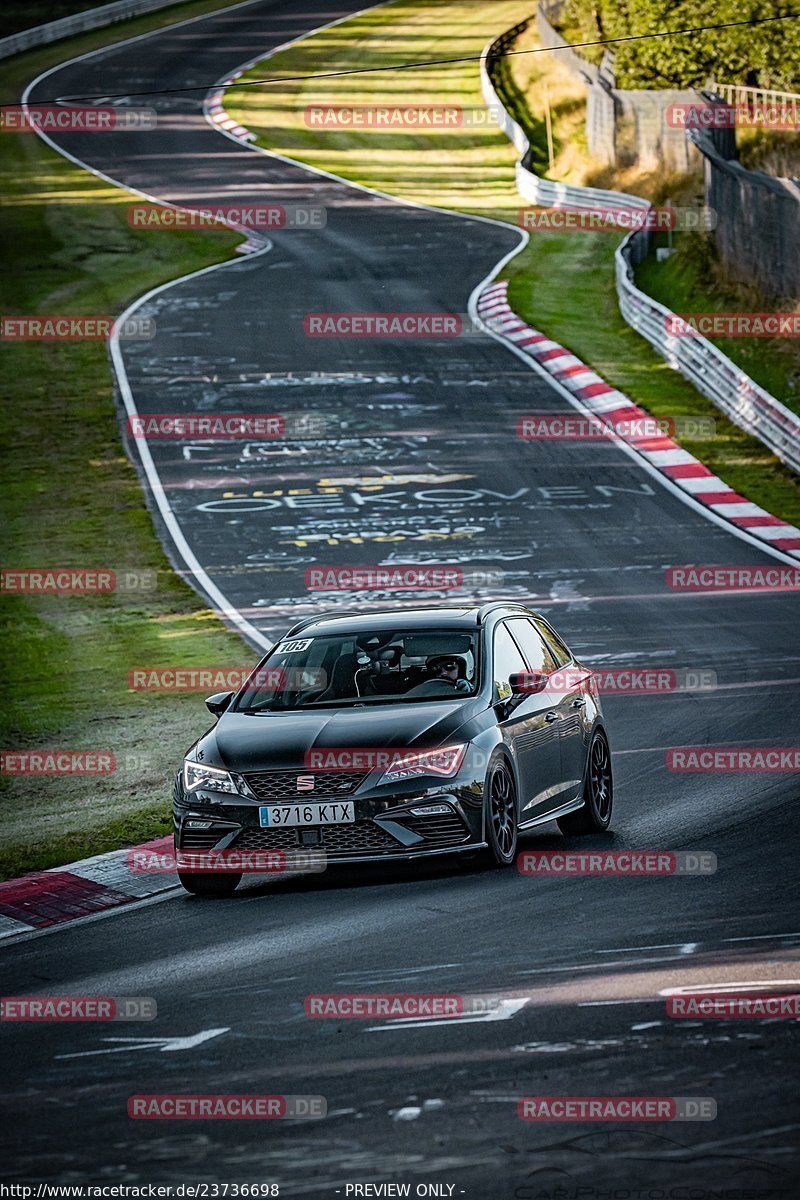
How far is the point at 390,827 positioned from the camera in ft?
34.1

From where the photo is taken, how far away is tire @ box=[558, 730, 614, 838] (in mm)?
12164

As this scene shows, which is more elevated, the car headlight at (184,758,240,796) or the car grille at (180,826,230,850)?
the car headlight at (184,758,240,796)

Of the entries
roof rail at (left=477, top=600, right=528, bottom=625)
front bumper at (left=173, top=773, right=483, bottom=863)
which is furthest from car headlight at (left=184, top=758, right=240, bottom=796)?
roof rail at (left=477, top=600, right=528, bottom=625)

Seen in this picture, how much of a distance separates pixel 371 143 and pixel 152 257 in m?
16.7

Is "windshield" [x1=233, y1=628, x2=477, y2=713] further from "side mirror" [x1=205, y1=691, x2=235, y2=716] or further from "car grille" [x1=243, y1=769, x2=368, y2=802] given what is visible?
"car grille" [x1=243, y1=769, x2=368, y2=802]

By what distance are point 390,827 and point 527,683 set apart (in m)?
1.64

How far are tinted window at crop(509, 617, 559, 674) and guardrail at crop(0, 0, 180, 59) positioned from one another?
228 feet

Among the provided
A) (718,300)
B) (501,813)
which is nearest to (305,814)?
(501,813)

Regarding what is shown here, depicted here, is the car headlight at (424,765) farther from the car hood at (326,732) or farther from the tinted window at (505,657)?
the tinted window at (505,657)

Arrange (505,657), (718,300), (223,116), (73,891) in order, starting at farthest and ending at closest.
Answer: (223,116), (718,300), (505,657), (73,891)

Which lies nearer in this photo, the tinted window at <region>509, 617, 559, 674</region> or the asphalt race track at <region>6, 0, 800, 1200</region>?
the asphalt race track at <region>6, 0, 800, 1200</region>

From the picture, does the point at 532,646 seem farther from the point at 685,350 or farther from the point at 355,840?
the point at 685,350

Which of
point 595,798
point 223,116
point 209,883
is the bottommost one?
point 223,116

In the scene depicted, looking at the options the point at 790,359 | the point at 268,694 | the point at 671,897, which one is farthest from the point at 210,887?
the point at 790,359
